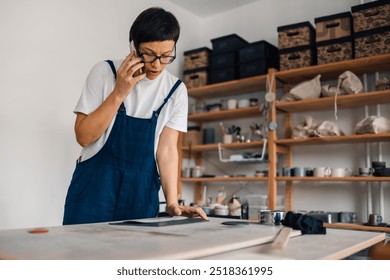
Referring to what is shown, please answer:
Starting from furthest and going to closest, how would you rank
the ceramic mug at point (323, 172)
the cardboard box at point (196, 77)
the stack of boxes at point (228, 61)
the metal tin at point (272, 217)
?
the cardboard box at point (196, 77)
the stack of boxes at point (228, 61)
the ceramic mug at point (323, 172)
the metal tin at point (272, 217)

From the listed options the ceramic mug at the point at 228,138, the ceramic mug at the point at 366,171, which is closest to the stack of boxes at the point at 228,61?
the ceramic mug at the point at 228,138

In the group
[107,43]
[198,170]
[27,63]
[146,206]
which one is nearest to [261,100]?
[198,170]

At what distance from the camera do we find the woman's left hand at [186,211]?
1.28 meters

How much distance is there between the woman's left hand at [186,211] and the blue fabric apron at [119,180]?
92 mm

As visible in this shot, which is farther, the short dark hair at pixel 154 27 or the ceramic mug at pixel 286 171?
the ceramic mug at pixel 286 171

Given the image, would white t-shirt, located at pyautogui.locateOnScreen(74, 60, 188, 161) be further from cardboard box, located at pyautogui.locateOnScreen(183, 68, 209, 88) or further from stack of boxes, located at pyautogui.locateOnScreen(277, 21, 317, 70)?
cardboard box, located at pyautogui.locateOnScreen(183, 68, 209, 88)

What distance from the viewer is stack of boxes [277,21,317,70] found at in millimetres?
3020

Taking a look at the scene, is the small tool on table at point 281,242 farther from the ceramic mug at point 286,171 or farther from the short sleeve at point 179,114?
the ceramic mug at point 286,171

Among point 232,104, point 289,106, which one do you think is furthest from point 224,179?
point 289,106

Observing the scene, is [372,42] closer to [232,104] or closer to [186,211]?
[232,104]

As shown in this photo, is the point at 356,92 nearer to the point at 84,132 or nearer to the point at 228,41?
the point at 228,41

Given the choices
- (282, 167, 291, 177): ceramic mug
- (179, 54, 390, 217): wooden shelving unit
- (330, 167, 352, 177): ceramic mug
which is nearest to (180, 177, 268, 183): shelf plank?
(179, 54, 390, 217): wooden shelving unit

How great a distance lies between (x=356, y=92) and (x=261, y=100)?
38.4 inches
